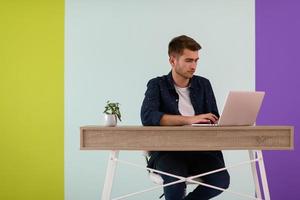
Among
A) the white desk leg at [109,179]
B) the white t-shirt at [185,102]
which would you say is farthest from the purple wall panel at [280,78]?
the white desk leg at [109,179]

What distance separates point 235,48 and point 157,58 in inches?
26.6

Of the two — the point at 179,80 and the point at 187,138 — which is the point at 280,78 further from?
the point at 187,138

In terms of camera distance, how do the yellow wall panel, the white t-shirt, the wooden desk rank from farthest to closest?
the yellow wall panel, the white t-shirt, the wooden desk

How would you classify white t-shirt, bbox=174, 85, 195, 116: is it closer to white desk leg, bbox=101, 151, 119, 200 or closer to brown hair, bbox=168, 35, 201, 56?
brown hair, bbox=168, 35, 201, 56

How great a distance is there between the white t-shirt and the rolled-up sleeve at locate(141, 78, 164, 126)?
0.15 m

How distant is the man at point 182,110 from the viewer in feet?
9.71

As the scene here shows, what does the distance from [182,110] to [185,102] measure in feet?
0.20

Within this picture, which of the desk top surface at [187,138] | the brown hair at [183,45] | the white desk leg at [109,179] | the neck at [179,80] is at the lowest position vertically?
the white desk leg at [109,179]

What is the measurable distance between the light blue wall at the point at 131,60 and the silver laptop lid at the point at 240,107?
161 centimetres

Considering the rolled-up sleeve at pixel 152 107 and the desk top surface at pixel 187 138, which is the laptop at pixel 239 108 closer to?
the desk top surface at pixel 187 138

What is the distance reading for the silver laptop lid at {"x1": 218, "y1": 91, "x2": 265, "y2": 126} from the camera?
8.76 feet

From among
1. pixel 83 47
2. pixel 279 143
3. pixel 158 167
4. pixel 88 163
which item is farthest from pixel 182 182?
pixel 83 47

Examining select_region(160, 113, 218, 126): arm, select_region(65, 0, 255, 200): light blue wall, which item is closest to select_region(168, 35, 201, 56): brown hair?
select_region(160, 113, 218, 126): arm

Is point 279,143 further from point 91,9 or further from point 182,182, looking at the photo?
point 91,9
